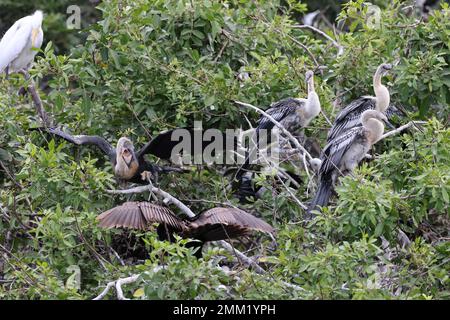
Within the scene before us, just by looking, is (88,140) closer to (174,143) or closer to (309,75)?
(174,143)

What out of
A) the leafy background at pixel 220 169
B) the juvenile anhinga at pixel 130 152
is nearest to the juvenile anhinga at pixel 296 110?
the leafy background at pixel 220 169

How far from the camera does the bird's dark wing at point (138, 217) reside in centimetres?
565

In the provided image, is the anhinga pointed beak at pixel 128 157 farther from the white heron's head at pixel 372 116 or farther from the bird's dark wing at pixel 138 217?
the white heron's head at pixel 372 116

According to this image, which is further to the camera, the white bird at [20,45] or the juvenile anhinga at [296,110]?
the white bird at [20,45]

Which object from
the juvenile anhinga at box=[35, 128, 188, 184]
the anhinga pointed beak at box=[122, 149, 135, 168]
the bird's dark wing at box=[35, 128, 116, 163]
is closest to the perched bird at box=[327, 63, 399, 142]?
the juvenile anhinga at box=[35, 128, 188, 184]

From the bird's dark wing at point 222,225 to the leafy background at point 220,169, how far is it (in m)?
0.19

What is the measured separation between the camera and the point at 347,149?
6.80 meters

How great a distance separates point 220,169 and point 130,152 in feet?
2.29

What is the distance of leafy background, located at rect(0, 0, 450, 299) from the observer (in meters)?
5.26

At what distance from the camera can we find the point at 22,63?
8.71m

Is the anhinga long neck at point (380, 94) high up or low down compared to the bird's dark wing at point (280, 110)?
up

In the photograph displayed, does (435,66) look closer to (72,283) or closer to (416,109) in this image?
(416,109)

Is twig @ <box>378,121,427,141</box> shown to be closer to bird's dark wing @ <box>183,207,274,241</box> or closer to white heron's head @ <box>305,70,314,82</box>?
white heron's head @ <box>305,70,314,82</box>

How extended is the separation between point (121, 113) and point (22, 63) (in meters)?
1.89
